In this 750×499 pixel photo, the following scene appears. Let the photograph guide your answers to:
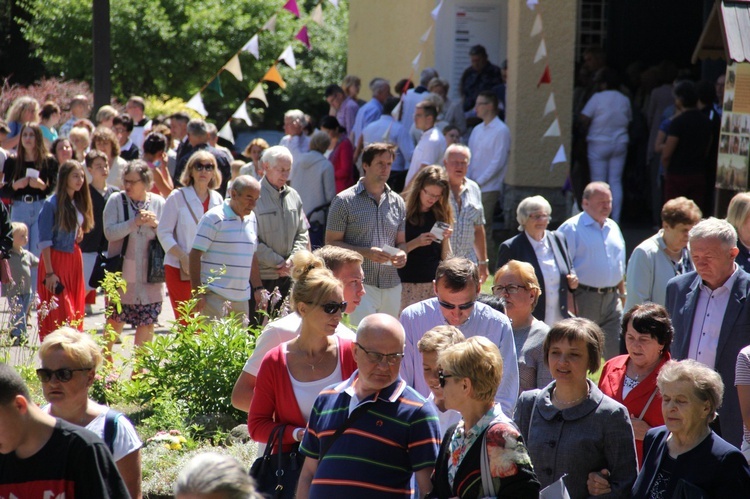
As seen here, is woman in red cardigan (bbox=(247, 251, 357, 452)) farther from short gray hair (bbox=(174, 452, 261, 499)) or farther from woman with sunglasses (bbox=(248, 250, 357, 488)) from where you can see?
short gray hair (bbox=(174, 452, 261, 499))

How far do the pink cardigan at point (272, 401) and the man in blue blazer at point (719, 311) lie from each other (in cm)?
222

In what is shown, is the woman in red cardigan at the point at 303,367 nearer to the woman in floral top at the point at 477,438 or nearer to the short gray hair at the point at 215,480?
the woman in floral top at the point at 477,438

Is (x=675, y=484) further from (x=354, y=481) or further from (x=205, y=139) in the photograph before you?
(x=205, y=139)

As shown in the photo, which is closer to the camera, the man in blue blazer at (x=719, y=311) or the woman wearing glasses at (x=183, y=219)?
the man in blue blazer at (x=719, y=311)

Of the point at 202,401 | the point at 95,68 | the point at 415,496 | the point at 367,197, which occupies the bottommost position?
the point at 202,401

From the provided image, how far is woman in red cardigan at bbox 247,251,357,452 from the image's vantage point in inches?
177

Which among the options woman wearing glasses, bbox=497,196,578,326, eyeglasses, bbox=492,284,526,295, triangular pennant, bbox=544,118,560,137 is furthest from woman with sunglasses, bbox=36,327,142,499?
triangular pennant, bbox=544,118,560,137

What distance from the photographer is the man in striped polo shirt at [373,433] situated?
394cm

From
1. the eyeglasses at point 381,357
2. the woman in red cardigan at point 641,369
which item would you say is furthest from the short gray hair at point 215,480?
the woman in red cardigan at point 641,369

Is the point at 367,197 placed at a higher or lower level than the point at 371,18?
lower

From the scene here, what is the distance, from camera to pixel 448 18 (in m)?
16.2

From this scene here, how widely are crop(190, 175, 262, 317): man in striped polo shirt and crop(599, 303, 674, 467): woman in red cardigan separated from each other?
3.37 meters

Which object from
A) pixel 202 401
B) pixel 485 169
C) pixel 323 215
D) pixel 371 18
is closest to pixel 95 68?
pixel 323 215

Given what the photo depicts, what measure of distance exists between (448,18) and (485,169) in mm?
4544
